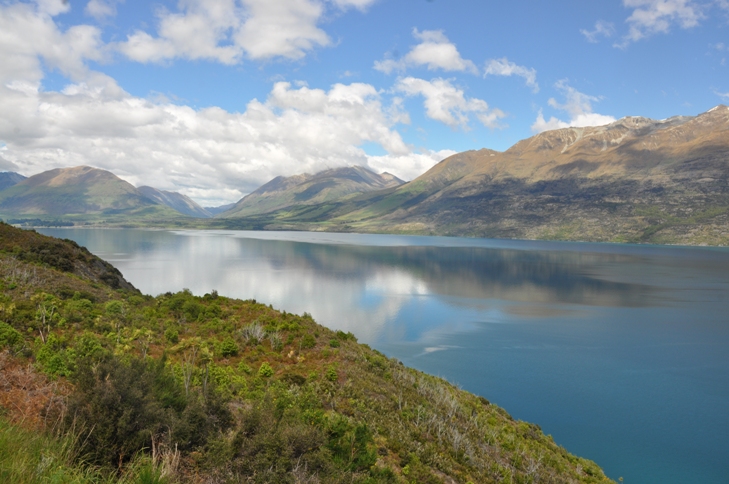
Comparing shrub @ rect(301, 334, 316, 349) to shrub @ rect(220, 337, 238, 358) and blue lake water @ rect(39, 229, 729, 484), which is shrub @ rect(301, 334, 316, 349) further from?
blue lake water @ rect(39, 229, 729, 484)

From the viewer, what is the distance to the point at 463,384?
41719 millimetres

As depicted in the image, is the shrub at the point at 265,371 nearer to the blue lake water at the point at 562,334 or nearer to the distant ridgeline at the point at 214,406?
the distant ridgeline at the point at 214,406

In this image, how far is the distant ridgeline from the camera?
9.08m

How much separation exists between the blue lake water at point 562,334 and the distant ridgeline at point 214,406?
29.3 feet

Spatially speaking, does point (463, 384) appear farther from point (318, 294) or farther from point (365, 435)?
point (318, 294)

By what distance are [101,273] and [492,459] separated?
4567cm

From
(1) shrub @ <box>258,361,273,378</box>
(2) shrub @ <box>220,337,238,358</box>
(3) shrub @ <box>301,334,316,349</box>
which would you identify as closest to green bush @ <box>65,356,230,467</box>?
(1) shrub @ <box>258,361,273,378</box>

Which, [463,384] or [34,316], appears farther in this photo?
[463,384]

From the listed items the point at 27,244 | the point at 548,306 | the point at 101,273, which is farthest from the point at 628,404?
the point at 27,244

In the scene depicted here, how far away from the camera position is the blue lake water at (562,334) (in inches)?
1275

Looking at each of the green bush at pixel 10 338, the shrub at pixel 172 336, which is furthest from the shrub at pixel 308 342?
the green bush at pixel 10 338

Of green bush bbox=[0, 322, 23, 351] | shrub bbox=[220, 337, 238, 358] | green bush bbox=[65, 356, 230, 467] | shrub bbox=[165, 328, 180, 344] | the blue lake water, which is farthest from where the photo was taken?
the blue lake water

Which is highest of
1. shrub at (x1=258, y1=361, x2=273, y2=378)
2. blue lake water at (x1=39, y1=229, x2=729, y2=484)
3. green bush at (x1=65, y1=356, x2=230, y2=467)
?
green bush at (x1=65, y1=356, x2=230, y2=467)

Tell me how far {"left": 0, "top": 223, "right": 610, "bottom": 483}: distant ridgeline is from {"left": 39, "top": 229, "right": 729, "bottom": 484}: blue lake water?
29.3 feet
